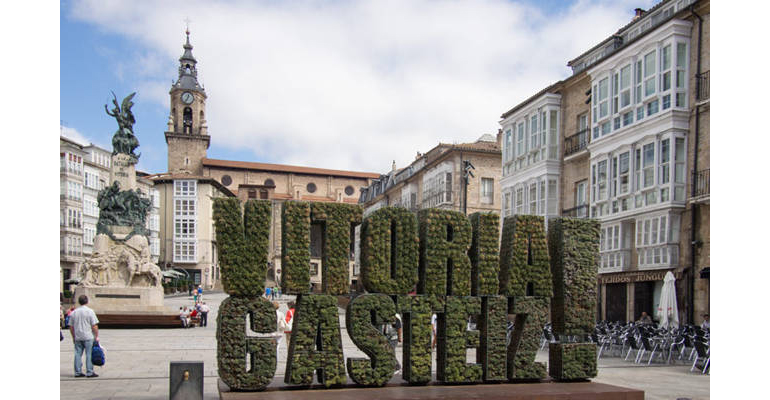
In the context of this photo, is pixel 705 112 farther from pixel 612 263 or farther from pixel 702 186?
pixel 612 263

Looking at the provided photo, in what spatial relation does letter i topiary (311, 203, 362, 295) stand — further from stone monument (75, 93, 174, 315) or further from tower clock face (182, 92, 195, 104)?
tower clock face (182, 92, 195, 104)

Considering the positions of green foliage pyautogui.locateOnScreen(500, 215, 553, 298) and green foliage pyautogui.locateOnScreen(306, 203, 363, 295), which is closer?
green foliage pyautogui.locateOnScreen(306, 203, 363, 295)

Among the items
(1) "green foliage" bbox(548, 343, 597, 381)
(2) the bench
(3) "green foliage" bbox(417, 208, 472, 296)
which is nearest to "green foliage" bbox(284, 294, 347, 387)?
(3) "green foliage" bbox(417, 208, 472, 296)

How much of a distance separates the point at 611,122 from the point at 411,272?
21.6 m

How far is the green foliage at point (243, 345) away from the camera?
1134 centimetres

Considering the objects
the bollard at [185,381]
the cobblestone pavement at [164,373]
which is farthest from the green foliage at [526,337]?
the bollard at [185,381]

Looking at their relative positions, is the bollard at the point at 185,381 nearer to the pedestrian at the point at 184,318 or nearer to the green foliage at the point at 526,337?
the green foliage at the point at 526,337

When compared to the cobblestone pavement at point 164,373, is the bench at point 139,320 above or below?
below

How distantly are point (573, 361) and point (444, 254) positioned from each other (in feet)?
10.9

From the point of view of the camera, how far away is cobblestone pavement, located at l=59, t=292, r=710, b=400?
43.6 feet

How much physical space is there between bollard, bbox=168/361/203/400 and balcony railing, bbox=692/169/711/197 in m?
21.0

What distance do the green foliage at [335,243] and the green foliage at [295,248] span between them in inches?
9.5

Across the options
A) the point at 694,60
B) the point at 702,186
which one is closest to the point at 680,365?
the point at 702,186

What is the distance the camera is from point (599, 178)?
105 feet
